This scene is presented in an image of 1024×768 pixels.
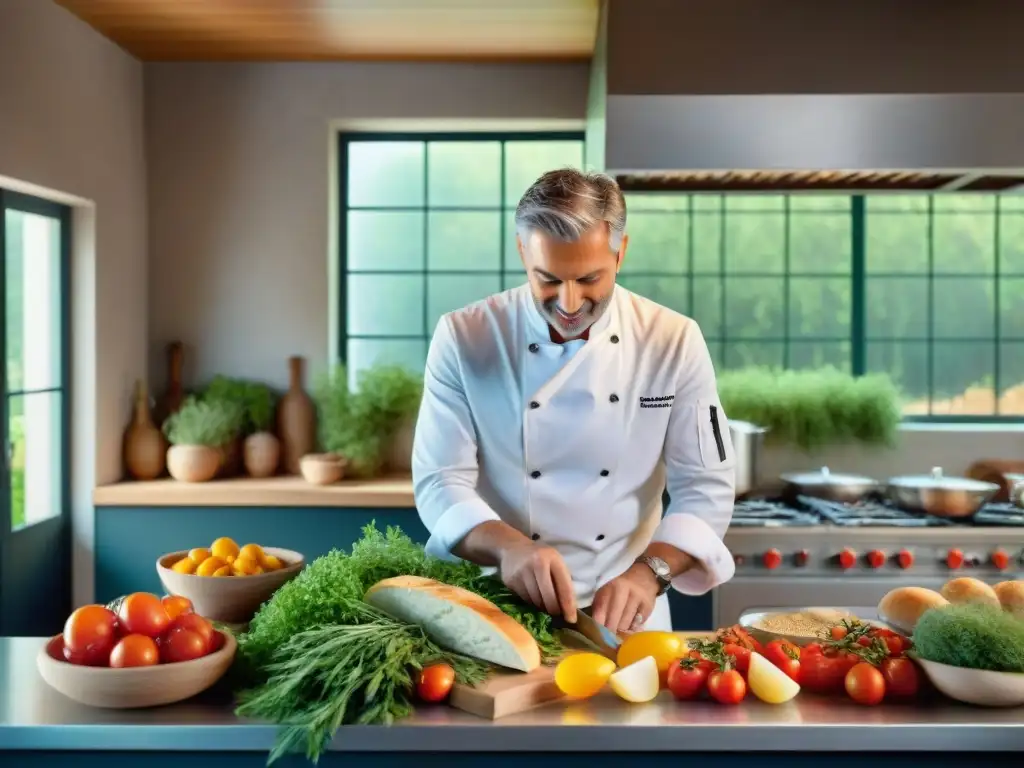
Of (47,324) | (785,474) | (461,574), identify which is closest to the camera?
(461,574)

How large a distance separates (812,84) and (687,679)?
2286 millimetres

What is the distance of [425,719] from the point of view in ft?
5.50

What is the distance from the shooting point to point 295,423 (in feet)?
15.4

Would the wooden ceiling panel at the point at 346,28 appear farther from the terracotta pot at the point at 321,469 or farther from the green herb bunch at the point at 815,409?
the terracotta pot at the point at 321,469

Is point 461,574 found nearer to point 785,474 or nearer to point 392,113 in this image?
point 785,474

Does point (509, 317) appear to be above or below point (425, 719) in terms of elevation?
above

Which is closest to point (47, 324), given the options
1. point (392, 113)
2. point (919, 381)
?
point (392, 113)

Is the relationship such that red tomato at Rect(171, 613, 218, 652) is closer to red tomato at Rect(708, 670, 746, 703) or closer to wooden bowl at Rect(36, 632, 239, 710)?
wooden bowl at Rect(36, 632, 239, 710)

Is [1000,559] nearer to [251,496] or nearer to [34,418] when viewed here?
[251,496]

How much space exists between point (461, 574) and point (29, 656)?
0.83 m

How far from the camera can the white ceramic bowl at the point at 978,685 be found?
5.62 ft

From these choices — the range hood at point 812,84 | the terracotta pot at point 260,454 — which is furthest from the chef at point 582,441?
the terracotta pot at point 260,454

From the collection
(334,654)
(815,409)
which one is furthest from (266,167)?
(334,654)

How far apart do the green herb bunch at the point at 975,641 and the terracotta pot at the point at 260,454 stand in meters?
3.23
